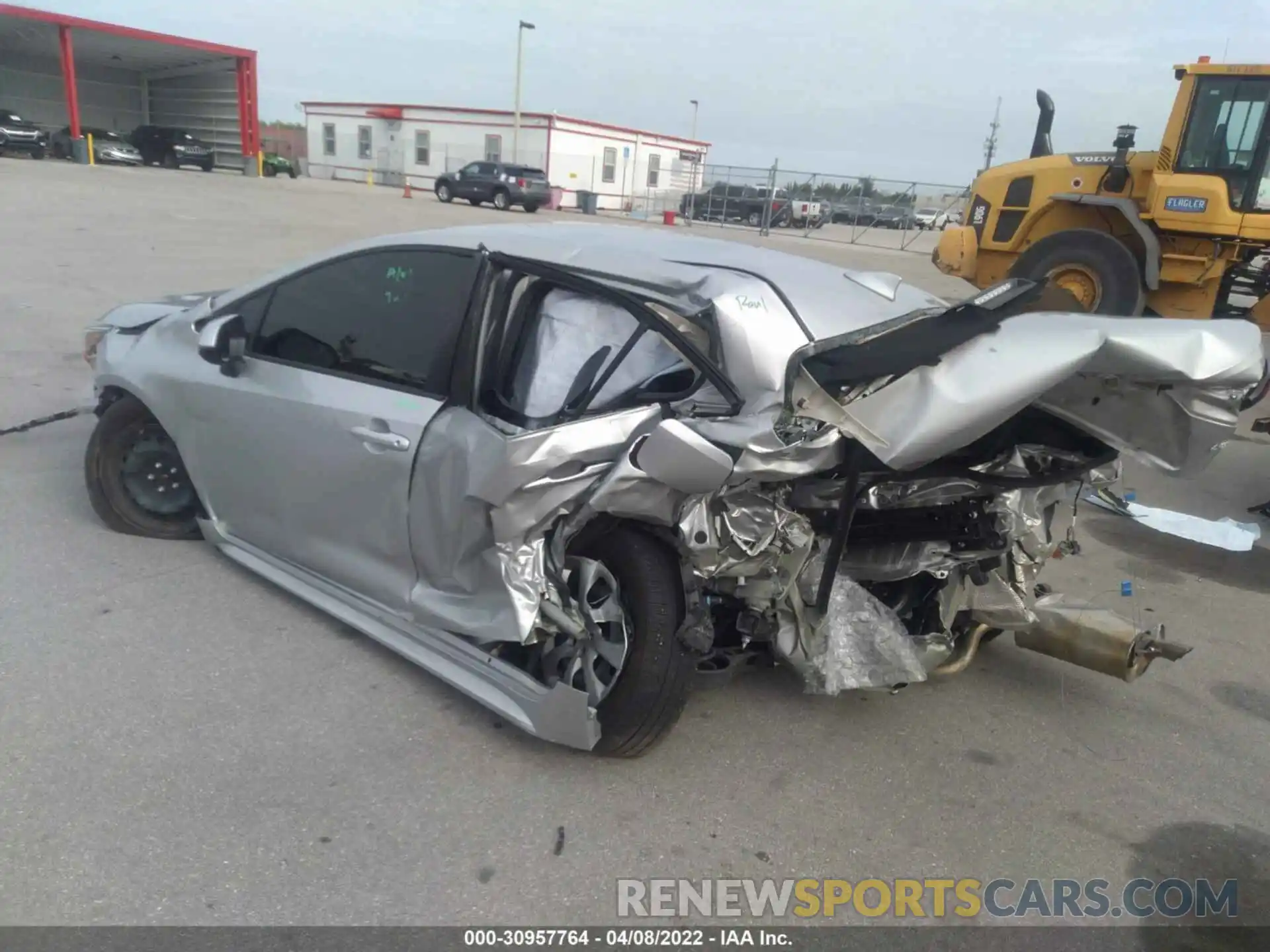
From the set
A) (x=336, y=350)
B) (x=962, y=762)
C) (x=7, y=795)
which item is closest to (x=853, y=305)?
(x=962, y=762)

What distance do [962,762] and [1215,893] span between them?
31.7 inches

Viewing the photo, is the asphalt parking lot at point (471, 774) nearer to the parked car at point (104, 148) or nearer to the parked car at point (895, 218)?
the parked car at point (895, 218)

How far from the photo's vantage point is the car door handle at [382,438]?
10.9 ft

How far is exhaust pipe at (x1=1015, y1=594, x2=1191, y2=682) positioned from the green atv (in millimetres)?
39449

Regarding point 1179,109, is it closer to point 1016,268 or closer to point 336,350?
point 1016,268

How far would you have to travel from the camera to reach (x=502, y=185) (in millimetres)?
31125

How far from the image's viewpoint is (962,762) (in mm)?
3285

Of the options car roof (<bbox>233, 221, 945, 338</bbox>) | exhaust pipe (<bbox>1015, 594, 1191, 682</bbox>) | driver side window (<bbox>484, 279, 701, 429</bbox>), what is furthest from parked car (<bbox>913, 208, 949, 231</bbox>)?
driver side window (<bbox>484, 279, 701, 429</bbox>)

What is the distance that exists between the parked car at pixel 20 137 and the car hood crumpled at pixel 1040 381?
3540 cm

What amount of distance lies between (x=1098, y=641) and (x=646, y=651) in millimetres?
1734

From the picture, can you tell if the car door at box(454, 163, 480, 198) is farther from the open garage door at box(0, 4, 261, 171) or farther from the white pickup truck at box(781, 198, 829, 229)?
the white pickup truck at box(781, 198, 829, 229)

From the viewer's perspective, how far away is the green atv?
3783 centimetres

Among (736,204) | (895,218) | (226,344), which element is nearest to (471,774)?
(226,344)

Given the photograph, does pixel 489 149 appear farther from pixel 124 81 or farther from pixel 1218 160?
pixel 1218 160
